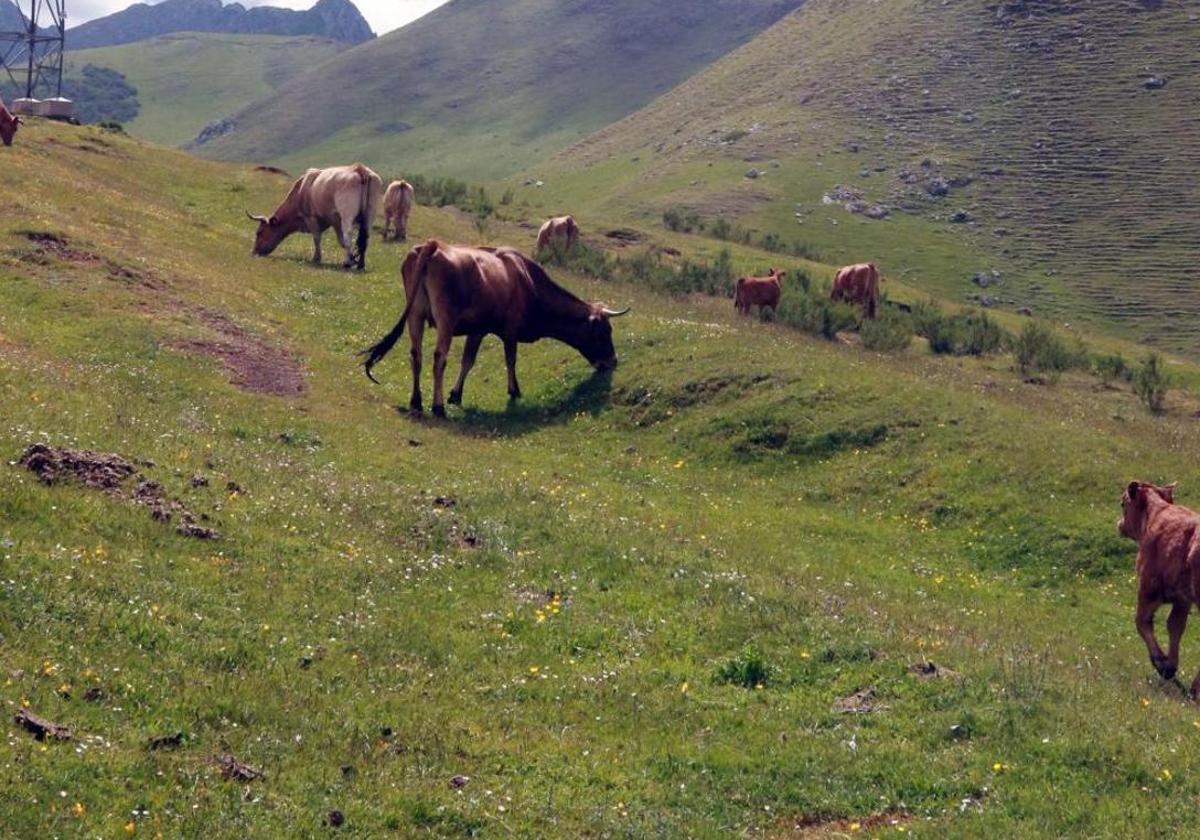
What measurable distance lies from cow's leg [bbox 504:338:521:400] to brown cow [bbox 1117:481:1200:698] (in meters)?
14.5

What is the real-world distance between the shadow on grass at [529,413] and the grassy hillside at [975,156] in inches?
2369

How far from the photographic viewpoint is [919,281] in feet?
297

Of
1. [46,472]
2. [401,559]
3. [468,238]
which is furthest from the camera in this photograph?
[468,238]

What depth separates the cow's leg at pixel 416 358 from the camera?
26.0 m

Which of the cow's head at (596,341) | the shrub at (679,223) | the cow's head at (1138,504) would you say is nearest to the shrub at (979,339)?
the cow's head at (596,341)

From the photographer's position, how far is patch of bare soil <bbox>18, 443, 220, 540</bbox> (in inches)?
547

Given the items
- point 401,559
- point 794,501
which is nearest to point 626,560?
point 401,559

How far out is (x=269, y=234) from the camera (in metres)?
40.5

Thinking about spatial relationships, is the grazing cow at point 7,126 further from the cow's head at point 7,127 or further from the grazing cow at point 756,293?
the grazing cow at point 756,293

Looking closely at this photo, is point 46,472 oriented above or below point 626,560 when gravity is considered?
above

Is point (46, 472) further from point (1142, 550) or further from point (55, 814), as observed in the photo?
point (1142, 550)

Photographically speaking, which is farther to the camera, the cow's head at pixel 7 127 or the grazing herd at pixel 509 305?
the cow's head at pixel 7 127

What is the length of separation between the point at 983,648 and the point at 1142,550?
3.06 meters

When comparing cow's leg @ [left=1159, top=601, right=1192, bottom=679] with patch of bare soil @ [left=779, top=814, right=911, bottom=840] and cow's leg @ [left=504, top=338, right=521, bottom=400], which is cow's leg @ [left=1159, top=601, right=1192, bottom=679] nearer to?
patch of bare soil @ [left=779, top=814, right=911, bottom=840]
